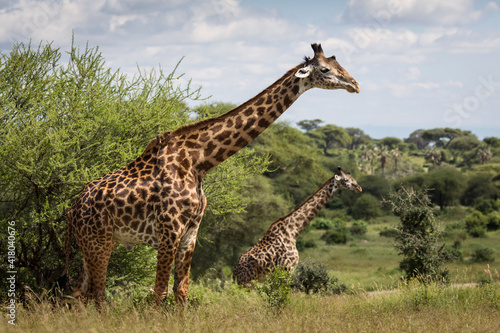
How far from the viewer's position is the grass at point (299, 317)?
6953 millimetres

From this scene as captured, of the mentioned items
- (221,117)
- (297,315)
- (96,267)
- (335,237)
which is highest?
(221,117)

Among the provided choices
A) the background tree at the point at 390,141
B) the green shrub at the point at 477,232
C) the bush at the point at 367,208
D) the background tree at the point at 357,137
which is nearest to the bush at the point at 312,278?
the green shrub at the point at 477,232

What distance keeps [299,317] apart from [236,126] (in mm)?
3014

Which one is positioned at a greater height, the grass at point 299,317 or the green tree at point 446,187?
→ the green tree at point 446,187

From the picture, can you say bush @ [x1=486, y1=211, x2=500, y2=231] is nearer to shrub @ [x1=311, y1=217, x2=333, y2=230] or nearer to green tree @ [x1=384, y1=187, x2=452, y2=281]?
shrub @ [x1=311, y1=217, x2=333, y2=230]

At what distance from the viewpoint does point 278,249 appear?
1299 cm

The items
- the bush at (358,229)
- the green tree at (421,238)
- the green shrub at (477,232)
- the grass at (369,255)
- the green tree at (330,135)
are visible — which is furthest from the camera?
the green tree at (330,135)

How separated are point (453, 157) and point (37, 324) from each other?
9846 cm

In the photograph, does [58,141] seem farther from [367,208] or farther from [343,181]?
[367,208]

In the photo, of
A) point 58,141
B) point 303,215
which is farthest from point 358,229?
point 58,141

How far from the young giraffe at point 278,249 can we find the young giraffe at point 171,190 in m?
5.03

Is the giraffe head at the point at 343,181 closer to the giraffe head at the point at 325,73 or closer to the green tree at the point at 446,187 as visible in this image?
the giraffe head at the point at 325,73

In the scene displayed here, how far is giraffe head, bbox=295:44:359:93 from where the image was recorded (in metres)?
8.01

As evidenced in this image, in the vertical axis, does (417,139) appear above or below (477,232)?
above
